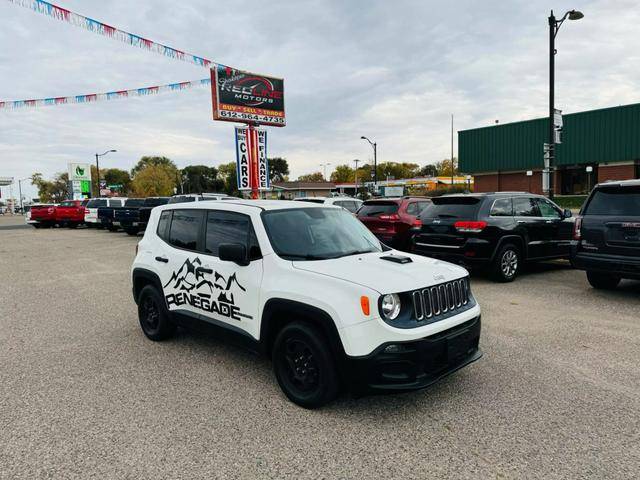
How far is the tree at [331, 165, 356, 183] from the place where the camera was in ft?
430

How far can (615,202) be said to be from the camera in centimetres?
709

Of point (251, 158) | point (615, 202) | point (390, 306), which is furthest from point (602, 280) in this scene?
point (251, 158)

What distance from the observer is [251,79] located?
26141 mm

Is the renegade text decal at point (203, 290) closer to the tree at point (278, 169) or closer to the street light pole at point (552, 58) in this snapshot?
the street light pole at point (552, 58)

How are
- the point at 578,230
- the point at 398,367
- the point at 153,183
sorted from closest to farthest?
the point at 398,367 → the point at 578,230 → the point at 153,183

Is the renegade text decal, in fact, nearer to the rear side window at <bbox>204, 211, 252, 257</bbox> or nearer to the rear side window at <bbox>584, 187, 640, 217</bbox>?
the rear side window at <bbox>204, 211, 252, 257</bbox>

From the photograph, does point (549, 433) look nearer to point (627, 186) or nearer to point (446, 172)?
point (627, 186)

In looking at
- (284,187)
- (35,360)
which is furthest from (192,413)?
→ (284,187)

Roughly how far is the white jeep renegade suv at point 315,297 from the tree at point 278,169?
465 feet

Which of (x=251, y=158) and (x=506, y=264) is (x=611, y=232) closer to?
(x=506, y=264)

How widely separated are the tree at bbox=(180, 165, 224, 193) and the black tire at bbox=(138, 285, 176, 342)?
117982 millimetres

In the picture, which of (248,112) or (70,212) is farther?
(70,212)

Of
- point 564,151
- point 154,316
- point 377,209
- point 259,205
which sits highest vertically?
point 564,151

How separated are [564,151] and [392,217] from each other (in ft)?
109
